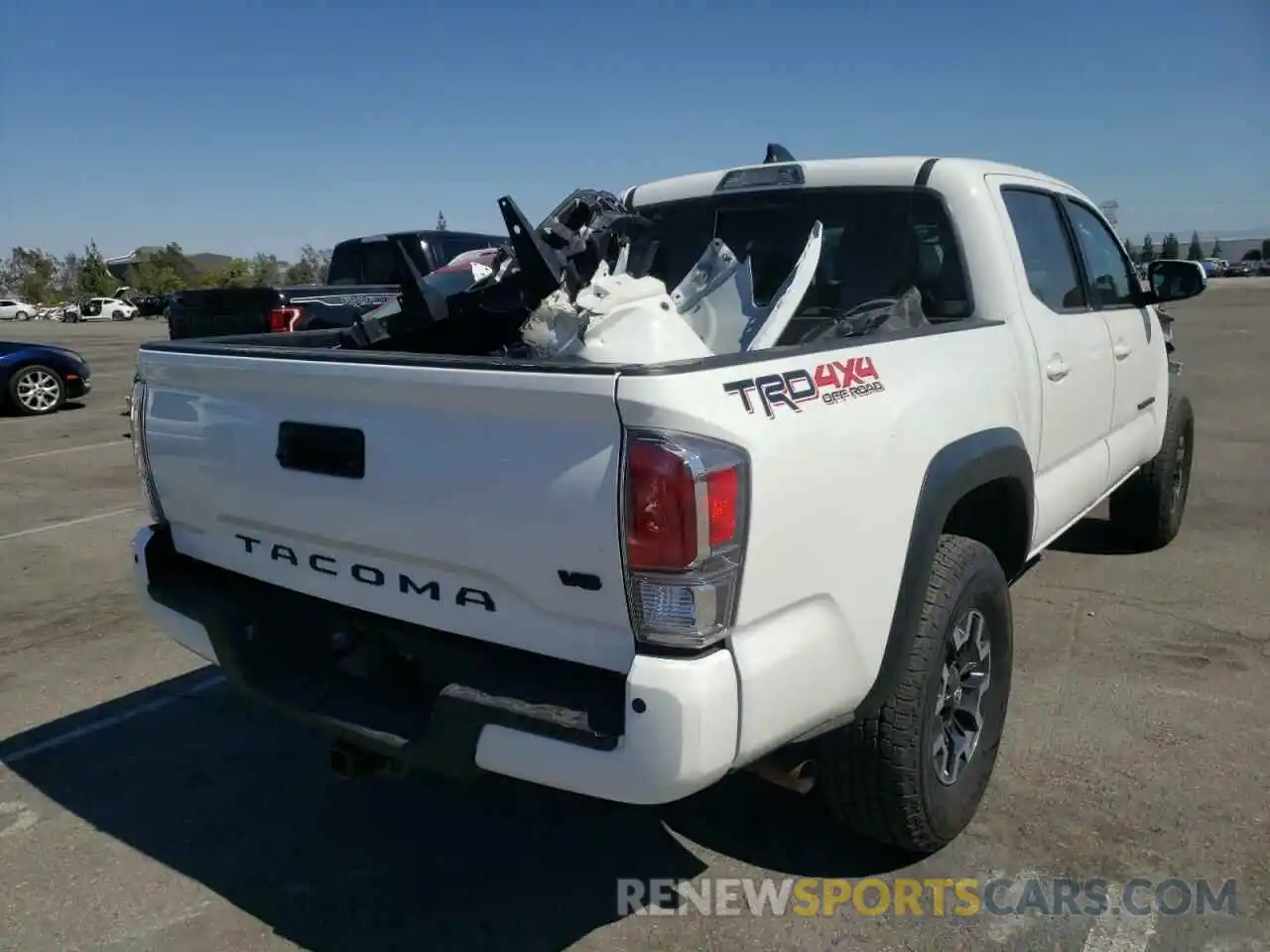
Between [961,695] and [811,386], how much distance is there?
4.09ft

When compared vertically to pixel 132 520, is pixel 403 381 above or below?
above

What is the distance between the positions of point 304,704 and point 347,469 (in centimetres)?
63

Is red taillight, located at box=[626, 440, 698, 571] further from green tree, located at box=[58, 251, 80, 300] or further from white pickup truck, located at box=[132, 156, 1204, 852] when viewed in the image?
green tree, located at box=[58, 251, 80, 300]

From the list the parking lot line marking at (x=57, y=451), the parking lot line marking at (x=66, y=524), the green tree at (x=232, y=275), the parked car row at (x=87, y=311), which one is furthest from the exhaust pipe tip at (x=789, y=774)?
the green tree at (x=232, y=275)

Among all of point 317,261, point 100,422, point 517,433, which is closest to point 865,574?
point 517,433

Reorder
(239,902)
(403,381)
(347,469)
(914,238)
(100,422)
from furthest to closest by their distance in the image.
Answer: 1. (100,422)
2. (914,238)
3. (239,902)
4. (347,469)
5. (403,381)

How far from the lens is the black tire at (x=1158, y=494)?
18.6 ft

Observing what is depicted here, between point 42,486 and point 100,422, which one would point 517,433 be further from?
point 100,422

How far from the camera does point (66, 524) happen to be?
753 centimetres

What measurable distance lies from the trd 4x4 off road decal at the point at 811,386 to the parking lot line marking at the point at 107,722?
3165 mm

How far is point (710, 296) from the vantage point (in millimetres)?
3395

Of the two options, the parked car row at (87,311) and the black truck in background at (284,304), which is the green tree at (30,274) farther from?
the black truck in background at (284,304)

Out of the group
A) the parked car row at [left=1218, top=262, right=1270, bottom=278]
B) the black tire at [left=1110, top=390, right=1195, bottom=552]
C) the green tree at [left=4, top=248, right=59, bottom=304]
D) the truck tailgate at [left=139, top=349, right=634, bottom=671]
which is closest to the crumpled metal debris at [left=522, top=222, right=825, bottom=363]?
the truck tailgate at [left=139, top=349, right=634, bottom=671]

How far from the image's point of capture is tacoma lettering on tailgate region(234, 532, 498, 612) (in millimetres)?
2429
